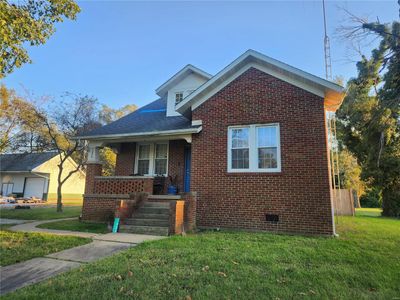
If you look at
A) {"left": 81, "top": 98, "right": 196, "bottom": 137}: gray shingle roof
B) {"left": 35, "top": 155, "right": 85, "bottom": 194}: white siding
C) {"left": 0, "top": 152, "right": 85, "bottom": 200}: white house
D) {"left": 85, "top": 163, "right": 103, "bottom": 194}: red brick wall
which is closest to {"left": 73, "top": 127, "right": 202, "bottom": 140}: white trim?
{"left": 81, "top": 98, "right": 196, "bottom": 137}: gray shingle roof

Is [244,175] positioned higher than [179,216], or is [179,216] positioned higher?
[244,175]

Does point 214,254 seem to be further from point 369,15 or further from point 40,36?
point 40,36

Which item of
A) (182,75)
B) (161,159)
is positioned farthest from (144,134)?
(182,75)

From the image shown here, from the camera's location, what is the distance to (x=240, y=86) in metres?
9.78

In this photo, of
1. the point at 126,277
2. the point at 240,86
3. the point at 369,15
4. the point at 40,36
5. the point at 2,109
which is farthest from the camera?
the point at 2,109

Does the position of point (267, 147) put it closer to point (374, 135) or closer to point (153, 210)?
point (153, 210)

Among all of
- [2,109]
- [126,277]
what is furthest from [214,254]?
[2,109]

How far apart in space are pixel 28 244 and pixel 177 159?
654 centimetres

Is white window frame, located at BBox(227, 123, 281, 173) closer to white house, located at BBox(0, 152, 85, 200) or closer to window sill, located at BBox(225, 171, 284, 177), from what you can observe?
window sill, located at BBox(225, 171, 284, 177)

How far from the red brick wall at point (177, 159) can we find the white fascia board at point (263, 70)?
186cm

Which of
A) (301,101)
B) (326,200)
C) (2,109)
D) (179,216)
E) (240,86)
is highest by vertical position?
(2,109)

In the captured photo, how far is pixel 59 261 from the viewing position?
5.30 m

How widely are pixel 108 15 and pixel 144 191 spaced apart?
7707mm

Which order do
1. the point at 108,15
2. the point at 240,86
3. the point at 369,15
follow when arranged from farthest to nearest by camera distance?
the point at 108,15 < the point at 240,86 < the point at 369,15
